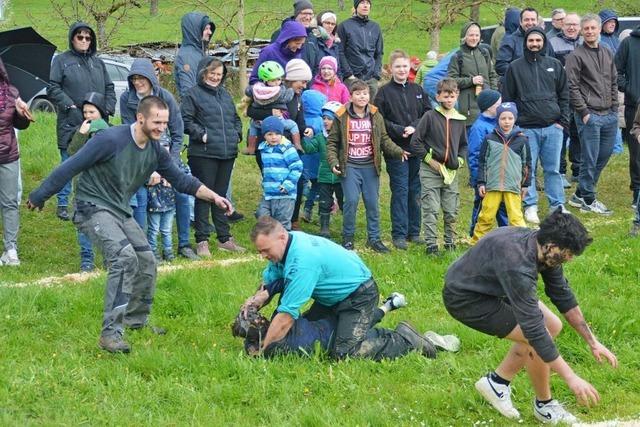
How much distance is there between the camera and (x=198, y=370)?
709cm

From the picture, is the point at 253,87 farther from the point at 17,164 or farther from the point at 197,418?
the point at 197,418

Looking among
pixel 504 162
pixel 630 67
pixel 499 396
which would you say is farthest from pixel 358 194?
pixel 499 396

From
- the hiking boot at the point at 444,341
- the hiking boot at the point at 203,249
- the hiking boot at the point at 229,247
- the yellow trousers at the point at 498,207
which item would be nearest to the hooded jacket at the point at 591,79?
the yellow trousers at the point at 498,207

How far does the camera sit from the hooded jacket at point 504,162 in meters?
10.8

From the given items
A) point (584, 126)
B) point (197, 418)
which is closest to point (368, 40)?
point (584, 126)

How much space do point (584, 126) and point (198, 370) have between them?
8.32 m

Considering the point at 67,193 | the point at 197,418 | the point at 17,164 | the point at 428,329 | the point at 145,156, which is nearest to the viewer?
the point at 197,418

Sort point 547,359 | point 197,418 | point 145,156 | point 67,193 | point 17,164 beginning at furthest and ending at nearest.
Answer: point 67,193 < point 17,164 < point 145,156 < point 197,418 < point 547,359

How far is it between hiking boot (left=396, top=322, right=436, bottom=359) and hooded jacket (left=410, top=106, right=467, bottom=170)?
3.59 meters

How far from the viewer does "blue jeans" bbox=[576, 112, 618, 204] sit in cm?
1353

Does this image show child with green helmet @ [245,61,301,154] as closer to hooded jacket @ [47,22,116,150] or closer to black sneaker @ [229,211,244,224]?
black sneaker @ [229,211,244,224]

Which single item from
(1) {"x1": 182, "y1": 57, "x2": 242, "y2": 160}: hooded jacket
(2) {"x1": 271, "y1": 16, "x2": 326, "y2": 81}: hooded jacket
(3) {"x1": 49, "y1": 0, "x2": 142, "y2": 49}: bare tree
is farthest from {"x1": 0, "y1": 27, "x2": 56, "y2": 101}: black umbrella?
(3) {"x1": 49, "y1": 0, "x2": 142, "y2": 49}: bare tree

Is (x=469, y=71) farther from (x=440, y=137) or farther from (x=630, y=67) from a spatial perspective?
(x=440, y=137)

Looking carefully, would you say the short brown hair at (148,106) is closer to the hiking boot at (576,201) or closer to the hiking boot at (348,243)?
the hiking boot at (348,243)
